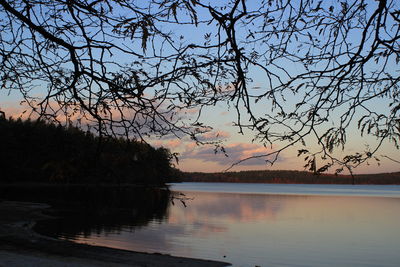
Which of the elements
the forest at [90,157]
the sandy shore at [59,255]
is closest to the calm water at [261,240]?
the sandy shore at [59,255]

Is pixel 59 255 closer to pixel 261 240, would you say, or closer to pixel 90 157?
pixel 90 157

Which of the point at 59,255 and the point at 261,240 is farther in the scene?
the point at 261,240

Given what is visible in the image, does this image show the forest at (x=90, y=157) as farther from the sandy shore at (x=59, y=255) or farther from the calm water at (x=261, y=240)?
the calm water at (x=261, y=240)

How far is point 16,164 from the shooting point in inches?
2933

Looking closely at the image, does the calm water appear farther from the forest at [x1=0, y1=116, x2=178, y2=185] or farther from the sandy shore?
the forest at [x1=0, y1=116, x2=178, y2=185]

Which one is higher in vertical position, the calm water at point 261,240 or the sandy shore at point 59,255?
the sandy shore at point 59,255

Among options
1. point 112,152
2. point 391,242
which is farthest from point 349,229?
point 112,152

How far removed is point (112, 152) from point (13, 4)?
2.24m

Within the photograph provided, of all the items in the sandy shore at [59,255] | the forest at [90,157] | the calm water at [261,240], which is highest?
the forest at [90,157]

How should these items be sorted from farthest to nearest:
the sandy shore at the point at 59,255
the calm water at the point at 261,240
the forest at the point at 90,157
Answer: the calm water at the point at 261,240 → the sandy shore at the point at 59,255 → the forest at the point at 90,157

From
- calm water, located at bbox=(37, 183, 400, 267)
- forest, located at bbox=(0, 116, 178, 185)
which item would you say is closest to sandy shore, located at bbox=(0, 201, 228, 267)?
calm water, located at bbox=(37, 183, 400, 267)

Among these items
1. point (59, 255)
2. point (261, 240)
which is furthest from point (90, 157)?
point (261, 240)

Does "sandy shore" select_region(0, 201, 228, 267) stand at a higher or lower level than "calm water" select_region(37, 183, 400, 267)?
higher

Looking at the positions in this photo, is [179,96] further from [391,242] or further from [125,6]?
[391,242]
